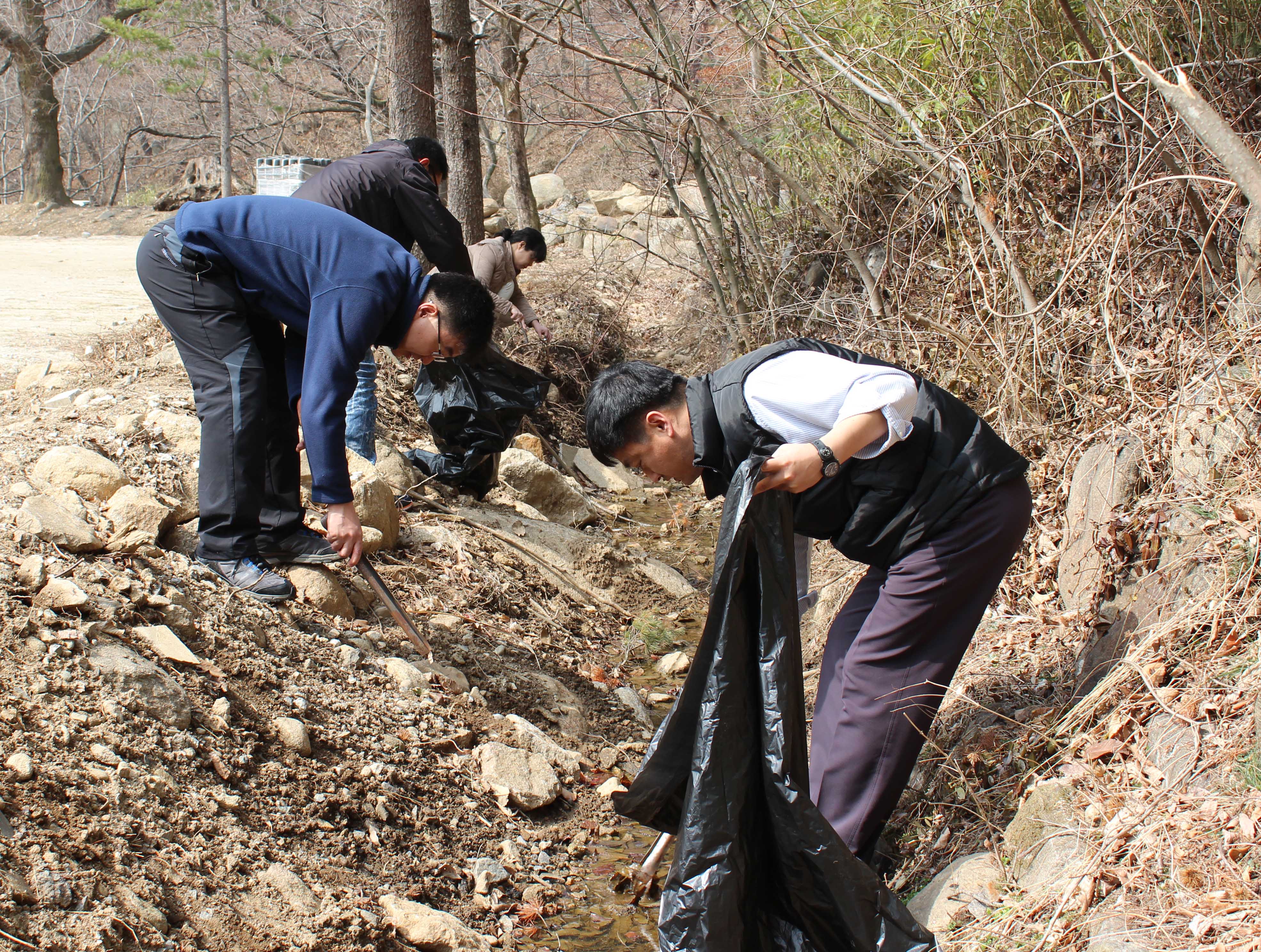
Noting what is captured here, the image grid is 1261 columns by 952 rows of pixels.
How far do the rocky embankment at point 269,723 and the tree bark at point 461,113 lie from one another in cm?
333

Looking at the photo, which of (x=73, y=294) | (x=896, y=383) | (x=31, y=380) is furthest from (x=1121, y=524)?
(x=73, y=294)

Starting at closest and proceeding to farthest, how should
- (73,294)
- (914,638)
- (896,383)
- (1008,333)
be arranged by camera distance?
(896,383), (914,638), (1008,333), (73,294)

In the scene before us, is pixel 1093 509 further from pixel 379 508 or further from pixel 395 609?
pixel 379 508

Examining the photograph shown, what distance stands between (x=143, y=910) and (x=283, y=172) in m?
7.46

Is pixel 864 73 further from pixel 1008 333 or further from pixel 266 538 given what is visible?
pixel 266 538

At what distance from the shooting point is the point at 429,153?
4.76 m

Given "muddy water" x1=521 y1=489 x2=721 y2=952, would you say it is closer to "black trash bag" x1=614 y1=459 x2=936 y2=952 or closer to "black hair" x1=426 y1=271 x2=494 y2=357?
"black trash bag" x1=614 y1=459 x2=936 y2=952

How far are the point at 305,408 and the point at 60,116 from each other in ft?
98.1

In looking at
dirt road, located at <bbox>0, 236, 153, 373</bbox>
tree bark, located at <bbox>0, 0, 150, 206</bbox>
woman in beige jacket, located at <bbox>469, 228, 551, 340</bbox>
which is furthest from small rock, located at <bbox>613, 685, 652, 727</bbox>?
tree bark, located at <bbox>0, 0, 150, 206</bbox>

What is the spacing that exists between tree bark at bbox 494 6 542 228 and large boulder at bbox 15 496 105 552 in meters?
6.74

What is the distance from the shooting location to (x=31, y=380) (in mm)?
5305

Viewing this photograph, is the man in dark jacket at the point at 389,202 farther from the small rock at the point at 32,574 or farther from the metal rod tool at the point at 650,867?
the metal rod tool at the point at 650,867

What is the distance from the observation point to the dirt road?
20.6 feet

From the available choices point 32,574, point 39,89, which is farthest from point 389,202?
point 39,89
